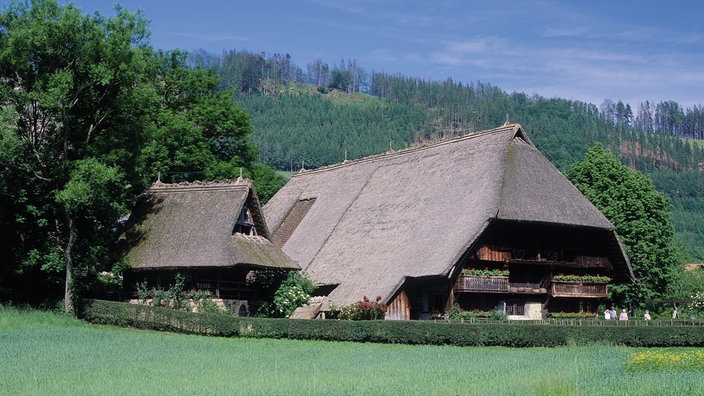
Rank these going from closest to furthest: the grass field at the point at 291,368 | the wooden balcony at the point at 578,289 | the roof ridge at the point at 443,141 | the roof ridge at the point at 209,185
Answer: the grass field at the point at 291,368, the roof ridge at the point at 209,185, the wooden balcony at the point at 578,289, the roof ridge at the point at 443,141

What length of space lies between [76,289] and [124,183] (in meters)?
→ 5.68

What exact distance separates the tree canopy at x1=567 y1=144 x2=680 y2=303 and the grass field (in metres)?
27.2

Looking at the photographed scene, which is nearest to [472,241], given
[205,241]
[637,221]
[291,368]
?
[205,241]

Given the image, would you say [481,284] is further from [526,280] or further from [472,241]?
[526,280]

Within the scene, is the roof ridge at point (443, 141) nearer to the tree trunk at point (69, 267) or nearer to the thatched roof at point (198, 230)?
the thatched roof at point (198, 230)

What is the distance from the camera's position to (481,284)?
44438 mm

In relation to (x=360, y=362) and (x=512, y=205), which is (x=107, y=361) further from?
(x=512, y=205)

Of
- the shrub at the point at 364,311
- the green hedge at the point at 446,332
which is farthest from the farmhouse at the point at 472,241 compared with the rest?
the green hedge at the point at 446,332

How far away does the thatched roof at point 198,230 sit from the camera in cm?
4272

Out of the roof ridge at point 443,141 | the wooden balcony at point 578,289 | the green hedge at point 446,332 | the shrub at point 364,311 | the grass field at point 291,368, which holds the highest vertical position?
the roof ridge at point 443,141

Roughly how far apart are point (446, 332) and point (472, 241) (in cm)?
829

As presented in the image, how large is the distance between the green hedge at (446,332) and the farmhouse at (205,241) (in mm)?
5096

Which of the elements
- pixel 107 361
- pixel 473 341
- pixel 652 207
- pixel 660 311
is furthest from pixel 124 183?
pixel 660 311

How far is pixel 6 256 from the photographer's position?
141 ft
